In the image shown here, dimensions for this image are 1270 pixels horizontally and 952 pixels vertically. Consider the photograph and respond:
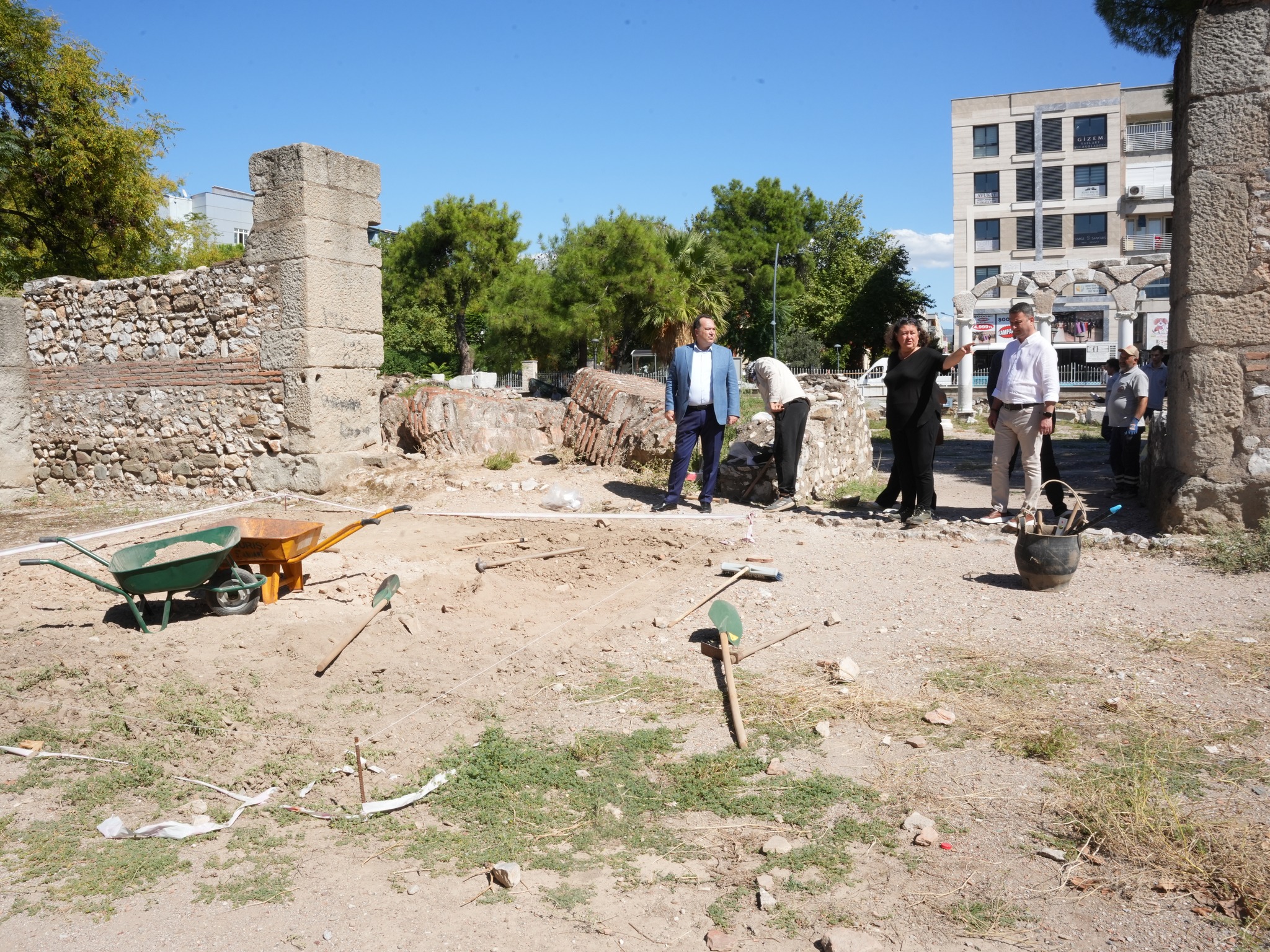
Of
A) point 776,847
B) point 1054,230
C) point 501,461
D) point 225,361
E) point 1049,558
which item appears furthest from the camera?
point 1054,230

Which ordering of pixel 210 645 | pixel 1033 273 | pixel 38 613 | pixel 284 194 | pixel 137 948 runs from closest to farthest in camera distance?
pixel 137 948
pixel 210 645
pixel 38 613
pixel 284 194
pixel 1033 273

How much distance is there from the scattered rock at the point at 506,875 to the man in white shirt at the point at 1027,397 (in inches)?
220

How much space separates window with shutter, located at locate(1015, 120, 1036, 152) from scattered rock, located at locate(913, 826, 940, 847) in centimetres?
4857

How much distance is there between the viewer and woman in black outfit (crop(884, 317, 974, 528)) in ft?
26.4

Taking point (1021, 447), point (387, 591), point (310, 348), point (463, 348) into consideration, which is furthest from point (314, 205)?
point (463, 348)

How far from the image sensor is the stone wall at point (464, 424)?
11.1 m

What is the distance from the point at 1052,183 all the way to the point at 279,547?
47.6 meters

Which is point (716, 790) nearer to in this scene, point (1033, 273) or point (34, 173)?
point (34, 173)

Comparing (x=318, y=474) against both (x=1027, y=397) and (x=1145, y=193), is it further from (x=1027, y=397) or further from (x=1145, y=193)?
(x=1145, y=193)

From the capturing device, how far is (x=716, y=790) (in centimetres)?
374

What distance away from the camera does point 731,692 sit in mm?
4469

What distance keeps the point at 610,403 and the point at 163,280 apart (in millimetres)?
5297

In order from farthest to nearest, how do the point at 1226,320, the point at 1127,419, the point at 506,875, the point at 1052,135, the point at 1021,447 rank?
the point at 1052,135 → the point at 1127,419 → the point at 1021,447 → the point at 1226,320 → the point at 506,875

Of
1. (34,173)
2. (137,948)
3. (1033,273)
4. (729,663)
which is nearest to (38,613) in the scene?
(137,948)
